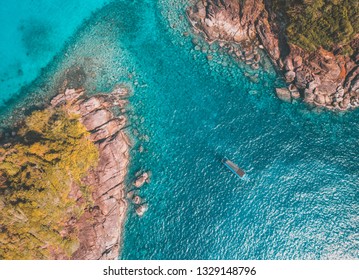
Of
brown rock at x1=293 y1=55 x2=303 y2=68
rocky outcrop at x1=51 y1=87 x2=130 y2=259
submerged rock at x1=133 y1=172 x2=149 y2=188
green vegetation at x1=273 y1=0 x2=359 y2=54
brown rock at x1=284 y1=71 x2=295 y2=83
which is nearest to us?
green vegetation at x1=273 y1=0 x2=359 y2=54

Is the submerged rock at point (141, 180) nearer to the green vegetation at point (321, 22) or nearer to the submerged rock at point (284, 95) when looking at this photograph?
the submerged rock at point (284, 95)

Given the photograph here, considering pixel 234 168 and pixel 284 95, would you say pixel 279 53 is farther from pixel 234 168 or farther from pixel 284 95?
pixel 234 168

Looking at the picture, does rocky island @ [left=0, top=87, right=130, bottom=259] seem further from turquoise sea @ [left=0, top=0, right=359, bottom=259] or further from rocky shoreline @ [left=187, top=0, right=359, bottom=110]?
rocky shoreline @ [left=187, top=0, right=359, bottom=110]

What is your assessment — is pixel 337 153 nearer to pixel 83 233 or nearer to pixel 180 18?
pixel 180 18

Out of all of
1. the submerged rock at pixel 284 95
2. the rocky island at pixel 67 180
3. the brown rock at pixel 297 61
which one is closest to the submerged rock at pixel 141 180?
the rocky island at pixel 67 180

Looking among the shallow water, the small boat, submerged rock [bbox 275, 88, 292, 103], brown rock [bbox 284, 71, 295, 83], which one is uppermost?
the shallow water

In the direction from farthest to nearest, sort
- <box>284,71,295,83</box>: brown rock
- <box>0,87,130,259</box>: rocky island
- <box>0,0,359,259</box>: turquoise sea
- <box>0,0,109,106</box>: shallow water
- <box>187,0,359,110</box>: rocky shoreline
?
<box>0,0,109,106</box>: shallow water → <box>284,71,295,83</box>: brown rock → <box>187,0,359,110</box>: rocky shoreline → <box>0,0,359,259</box>: turquoise sea → <box>0,87,130,259</box>: rocky island

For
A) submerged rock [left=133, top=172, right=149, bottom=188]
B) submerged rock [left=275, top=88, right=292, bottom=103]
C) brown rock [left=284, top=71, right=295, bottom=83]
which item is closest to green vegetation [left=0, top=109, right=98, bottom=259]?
submerged rock [left=133, top=172, right=149, bottom=188]

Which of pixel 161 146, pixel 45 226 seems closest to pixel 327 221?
pixel 161 146
